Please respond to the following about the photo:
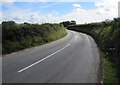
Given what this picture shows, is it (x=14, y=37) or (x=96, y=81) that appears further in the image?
(x=14, y=37)

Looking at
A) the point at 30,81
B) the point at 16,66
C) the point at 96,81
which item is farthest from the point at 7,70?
the point at 96,81

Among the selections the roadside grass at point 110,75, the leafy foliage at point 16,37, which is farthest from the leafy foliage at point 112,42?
the leafy foliage at point 16,37

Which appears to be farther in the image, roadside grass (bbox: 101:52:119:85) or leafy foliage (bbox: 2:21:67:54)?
leafy foliage (bbox: 2:21:67:54)

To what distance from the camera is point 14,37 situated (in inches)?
744

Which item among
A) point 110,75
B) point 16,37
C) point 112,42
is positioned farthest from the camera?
point 16,37

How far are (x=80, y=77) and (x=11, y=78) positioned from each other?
3211 mm

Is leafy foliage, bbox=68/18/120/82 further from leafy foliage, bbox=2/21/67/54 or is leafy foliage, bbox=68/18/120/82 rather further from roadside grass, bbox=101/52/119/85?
leafy foliage, bbox=2/21/67/54

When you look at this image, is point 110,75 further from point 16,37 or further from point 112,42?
point 16,37

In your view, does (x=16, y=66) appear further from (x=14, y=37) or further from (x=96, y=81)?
(x=14, y=37)

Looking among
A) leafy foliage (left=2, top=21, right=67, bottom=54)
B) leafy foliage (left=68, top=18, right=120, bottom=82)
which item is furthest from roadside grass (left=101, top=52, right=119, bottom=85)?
leafy foliage (left=2, top=21, right=67, bottom=54)

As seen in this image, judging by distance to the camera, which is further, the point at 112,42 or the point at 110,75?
the point at 112,42

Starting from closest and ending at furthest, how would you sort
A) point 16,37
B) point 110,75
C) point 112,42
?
point 110,75
point 112,42
point 16,37

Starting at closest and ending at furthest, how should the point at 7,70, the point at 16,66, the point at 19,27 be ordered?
the point at 7,70 < the point at 16,66 < the point at 19,27

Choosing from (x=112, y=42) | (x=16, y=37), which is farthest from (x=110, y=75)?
(x=16, y=37)
